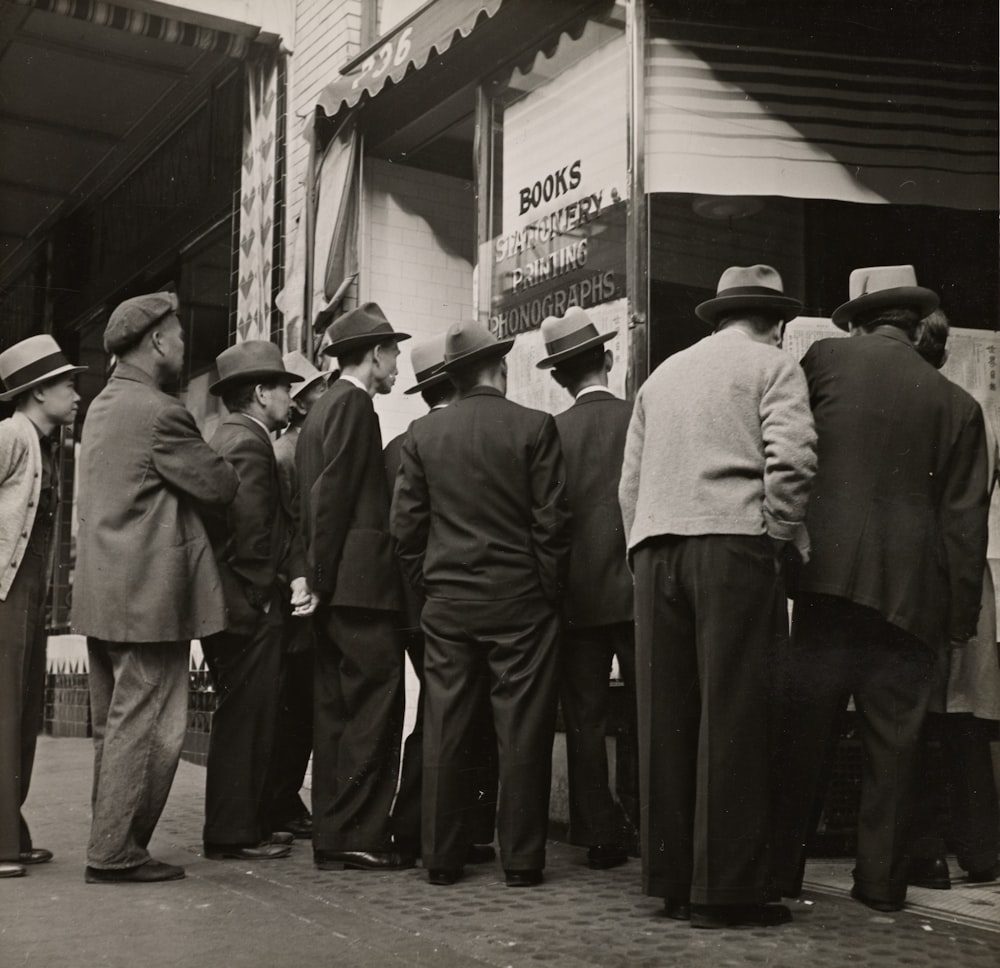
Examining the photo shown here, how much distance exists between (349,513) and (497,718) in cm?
105

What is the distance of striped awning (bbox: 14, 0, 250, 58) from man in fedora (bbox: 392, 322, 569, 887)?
5852 millimetres

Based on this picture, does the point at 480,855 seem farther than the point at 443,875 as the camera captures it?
Yes

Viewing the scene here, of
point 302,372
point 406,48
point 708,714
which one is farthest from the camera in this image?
point 406,48

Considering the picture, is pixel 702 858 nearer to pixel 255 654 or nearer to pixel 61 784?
pixel 255 654

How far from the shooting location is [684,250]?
6719 mm

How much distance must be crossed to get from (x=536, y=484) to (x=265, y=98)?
20.5 feet

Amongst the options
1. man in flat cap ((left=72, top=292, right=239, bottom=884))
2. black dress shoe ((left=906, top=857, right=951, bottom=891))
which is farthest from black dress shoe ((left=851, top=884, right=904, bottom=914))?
man in flat cap ((left=72, top=292, right=239, bottom=884))

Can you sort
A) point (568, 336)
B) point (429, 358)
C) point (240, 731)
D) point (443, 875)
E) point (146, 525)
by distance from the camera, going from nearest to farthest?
point (443, 875) < point (146, 525) < point (568, 336) < point (240, 731) < point (429, 358)

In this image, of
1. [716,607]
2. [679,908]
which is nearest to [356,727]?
[679,908]

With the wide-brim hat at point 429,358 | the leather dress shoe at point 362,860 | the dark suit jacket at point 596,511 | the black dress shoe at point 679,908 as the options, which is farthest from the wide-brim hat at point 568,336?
the black dress shoe at point 679,908

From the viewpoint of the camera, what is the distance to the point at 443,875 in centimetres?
484

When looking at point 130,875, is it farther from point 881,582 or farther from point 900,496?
point 900,496

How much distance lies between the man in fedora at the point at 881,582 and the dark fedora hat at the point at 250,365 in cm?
257

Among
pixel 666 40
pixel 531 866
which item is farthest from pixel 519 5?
pixel 531 866
